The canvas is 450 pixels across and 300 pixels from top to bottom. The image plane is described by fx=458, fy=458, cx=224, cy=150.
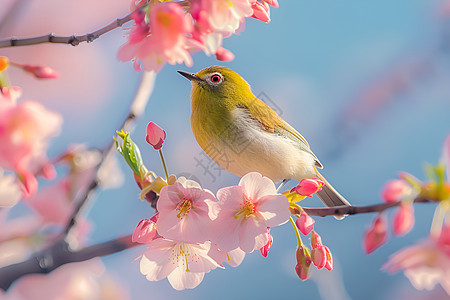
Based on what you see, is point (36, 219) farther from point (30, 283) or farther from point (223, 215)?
point (223, 215)

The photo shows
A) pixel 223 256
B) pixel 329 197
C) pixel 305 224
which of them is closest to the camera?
pixel 305 224

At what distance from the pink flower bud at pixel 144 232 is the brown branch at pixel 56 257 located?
0.10m

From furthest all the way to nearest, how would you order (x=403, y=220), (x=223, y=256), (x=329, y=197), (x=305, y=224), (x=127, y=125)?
(x=329, y=197), (x=127, y=125), (x=223, y=256), (x=305, y=224), (x=403, y=220)

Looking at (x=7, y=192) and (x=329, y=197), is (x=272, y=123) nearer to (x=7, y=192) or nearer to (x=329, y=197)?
(x=329, y=197)

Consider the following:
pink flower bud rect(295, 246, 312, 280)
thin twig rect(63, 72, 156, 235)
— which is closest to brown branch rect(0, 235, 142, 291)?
thin twig rect(63, 72, 156, 235)

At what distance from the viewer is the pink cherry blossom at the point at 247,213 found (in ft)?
2.51

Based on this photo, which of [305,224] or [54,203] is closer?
[305,224]

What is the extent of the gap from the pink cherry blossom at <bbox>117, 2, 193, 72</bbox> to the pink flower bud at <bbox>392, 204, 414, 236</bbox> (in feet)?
1.20

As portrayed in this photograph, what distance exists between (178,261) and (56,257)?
0.77ft

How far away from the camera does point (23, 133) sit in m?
0.66

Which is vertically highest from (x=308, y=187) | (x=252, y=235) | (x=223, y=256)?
(x=308, y=187)

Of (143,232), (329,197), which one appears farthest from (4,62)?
(329,197)

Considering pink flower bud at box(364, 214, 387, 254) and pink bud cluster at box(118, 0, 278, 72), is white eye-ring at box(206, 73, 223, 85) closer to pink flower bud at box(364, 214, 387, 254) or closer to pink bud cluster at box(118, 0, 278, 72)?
pink bud cluster at box(118, 0, 278, 72)

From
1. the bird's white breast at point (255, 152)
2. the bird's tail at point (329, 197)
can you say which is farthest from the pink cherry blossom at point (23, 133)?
the bird's tail at point (329, 197)
